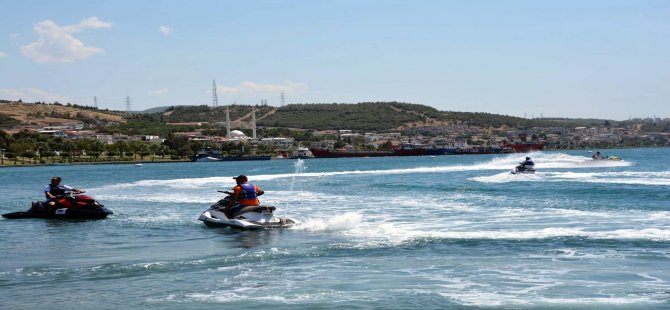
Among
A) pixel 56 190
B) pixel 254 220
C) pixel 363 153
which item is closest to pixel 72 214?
pixel 56 190

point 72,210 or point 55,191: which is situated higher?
point 55,191

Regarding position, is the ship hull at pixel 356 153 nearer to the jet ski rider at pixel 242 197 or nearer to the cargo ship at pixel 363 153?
the cargo ship at pixel 363 153

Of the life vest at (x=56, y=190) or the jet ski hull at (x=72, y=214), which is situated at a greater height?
the life vest at (x=56, y=190)

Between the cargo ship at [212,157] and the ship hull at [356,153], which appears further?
the ship hull at [356,153]

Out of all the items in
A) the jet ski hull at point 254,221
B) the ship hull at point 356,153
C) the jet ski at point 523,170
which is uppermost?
the jet ski hull at point 254,221

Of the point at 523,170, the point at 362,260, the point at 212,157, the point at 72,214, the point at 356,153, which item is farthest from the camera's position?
the point at 356,153

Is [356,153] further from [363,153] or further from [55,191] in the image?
[55,191]

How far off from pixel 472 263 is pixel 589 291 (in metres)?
3.53

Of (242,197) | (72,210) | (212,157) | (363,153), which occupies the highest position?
(242,197)

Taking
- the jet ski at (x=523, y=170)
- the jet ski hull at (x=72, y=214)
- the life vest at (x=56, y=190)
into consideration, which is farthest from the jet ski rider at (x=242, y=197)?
the jet ski at (x=523, y=170)

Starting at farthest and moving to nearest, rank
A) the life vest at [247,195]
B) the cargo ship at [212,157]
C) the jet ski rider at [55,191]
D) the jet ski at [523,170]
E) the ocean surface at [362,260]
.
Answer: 1. the cargo ship at [212,157]
2. the jet ski at [523,170]
3. the jet ski rider at [55,191]
4. the life vest at [247,195]
5. the ocean surface at [362,260]

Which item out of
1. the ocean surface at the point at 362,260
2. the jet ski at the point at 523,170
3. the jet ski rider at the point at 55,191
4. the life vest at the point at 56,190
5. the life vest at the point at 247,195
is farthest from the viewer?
the jet ski at the point at 523,170

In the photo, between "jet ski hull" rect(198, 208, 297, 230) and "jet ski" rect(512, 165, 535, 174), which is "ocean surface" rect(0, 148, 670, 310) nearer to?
"jet ski hull" rect(198, 208, 297, 230)

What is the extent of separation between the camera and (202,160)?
536ft
